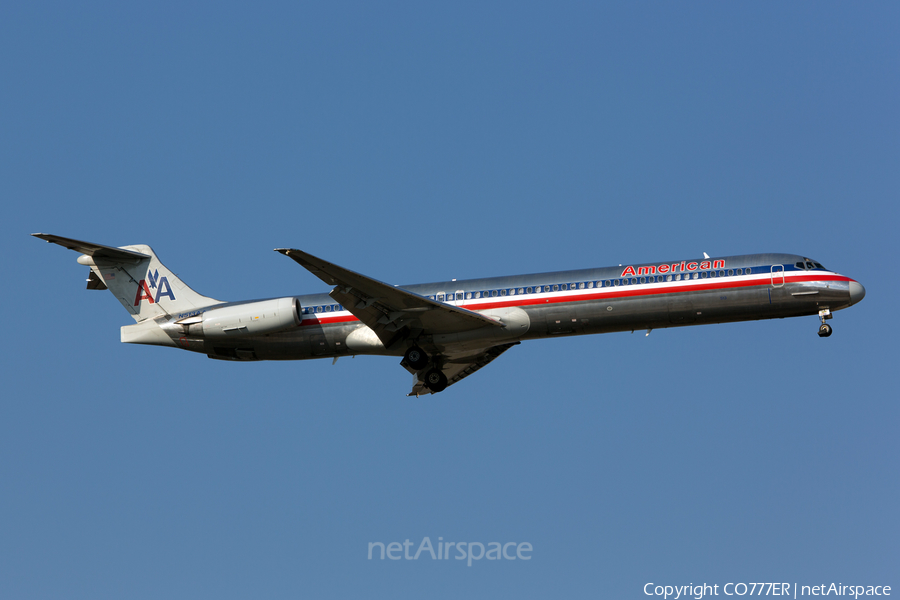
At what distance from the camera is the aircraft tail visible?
31.4 metres

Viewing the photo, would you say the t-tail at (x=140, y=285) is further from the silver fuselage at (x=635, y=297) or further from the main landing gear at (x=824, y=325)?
the main landing gear at (x=824, y=325)

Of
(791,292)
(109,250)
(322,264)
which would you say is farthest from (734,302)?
(109,250)

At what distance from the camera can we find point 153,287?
31.6m

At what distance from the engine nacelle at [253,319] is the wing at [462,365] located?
583 cm

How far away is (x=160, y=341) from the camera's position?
30.6 meters

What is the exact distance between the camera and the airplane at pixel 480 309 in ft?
89.2

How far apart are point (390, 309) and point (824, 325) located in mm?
12834

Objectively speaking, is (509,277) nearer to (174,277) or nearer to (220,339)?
(220,339)

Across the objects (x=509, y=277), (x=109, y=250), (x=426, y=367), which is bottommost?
(x=426, y=367)

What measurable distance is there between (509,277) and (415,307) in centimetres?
325

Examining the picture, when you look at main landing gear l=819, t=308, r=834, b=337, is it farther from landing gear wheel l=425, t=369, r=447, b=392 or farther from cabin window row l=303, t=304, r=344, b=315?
cabin window row l=303, t=304, r=344, b=315

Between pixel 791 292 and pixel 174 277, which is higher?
pixel 174 277

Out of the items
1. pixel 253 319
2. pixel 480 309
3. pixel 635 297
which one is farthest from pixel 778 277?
pixel 253 319

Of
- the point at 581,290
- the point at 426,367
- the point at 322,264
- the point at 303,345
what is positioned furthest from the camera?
the point at 426,367
